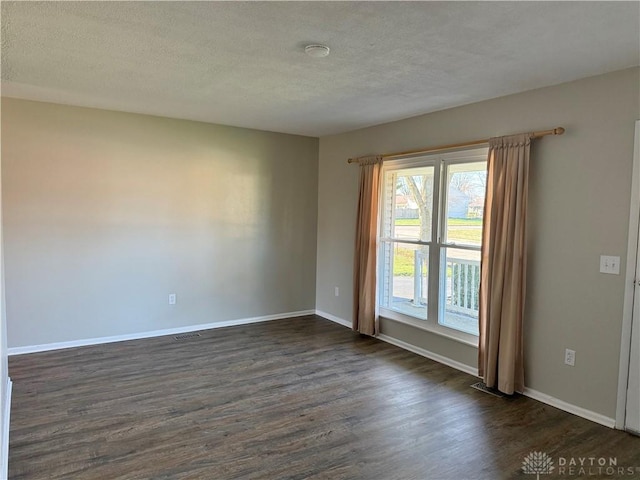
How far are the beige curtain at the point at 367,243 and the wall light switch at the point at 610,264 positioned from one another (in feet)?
7.62

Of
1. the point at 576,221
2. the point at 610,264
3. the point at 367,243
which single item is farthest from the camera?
the point at 367,243

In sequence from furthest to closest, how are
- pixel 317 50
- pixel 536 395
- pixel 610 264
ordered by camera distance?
pixel 536 395 < pixel 610 264 < pixel 317 50

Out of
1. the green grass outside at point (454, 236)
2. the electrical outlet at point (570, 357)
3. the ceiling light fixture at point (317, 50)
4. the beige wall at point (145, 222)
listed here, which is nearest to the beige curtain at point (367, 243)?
the green grass outside at point (454, 236)

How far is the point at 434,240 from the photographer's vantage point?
4230mm

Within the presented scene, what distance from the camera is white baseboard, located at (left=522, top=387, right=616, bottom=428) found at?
2.90 meters

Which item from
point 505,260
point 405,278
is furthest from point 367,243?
point 505,260

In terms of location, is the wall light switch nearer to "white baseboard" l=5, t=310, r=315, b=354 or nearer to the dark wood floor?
the dark wood floor

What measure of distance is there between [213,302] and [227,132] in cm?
215

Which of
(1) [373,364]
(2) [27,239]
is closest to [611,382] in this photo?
(1) [373,364]

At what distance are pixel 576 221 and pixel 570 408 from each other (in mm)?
1417

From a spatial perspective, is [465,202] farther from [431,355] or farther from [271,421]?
[271,421]

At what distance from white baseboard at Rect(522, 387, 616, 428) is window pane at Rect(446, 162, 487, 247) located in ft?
4.38

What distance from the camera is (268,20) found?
2.19m

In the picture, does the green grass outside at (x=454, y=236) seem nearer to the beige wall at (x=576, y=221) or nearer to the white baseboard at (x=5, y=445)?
the beige wall at (x=576, y=221)
